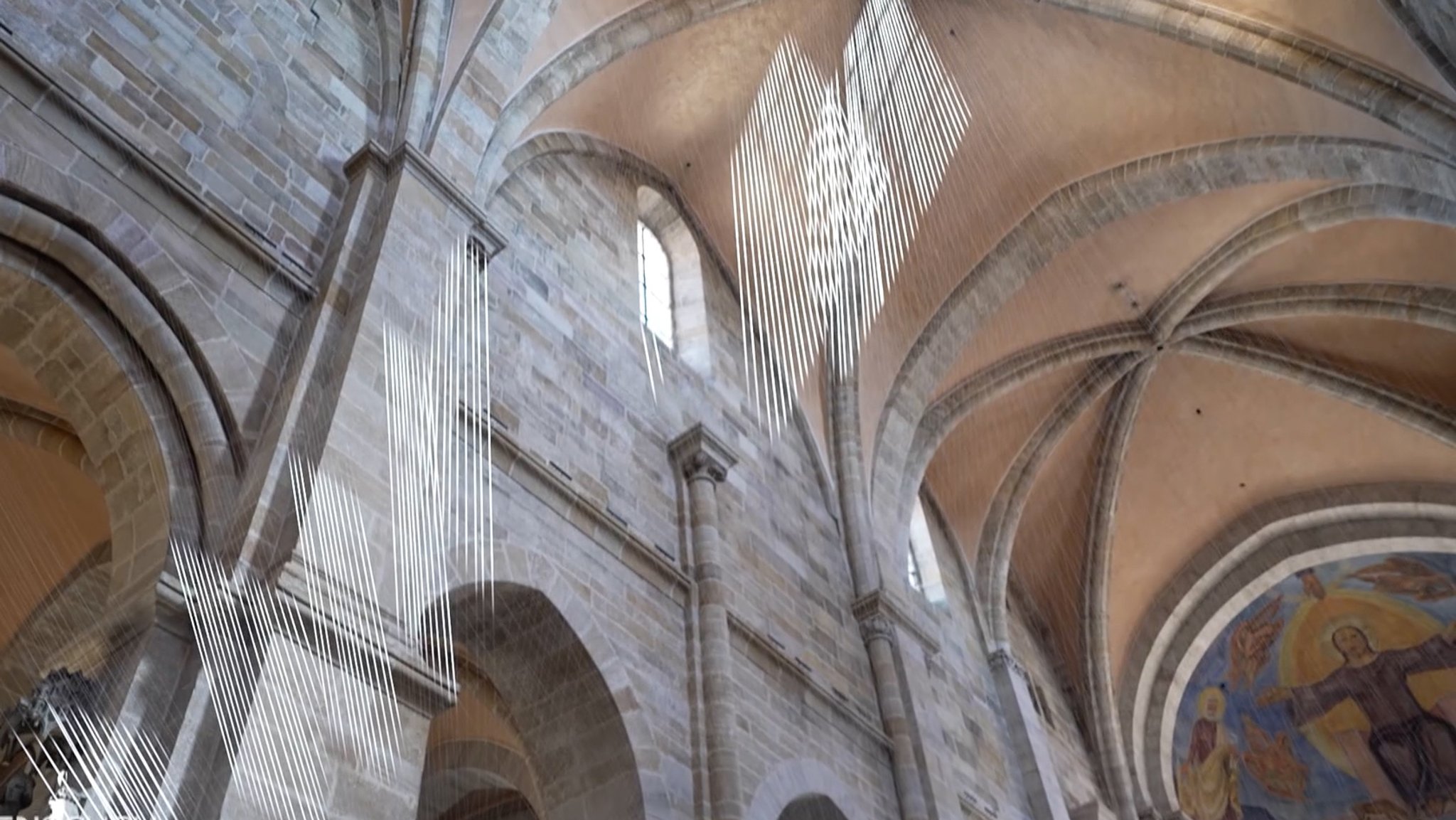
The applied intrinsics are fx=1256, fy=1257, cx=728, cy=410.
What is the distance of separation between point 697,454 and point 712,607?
4.26ft

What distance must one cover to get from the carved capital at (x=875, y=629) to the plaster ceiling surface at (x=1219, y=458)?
20.9ft

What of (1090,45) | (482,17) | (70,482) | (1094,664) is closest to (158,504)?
(70,482)

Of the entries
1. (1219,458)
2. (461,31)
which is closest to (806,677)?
(461,31)

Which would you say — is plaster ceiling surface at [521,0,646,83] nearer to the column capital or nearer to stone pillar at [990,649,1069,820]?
the column capital

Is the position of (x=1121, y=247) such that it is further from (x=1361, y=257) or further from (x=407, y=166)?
(x=407, y=166)

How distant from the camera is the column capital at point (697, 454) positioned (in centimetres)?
917

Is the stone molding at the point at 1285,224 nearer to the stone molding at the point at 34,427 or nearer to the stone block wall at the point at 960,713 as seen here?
the stone block wall at the point at 960,713

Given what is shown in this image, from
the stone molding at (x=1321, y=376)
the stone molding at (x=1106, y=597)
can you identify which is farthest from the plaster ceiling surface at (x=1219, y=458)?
the stone molding at (x=1106, y=597)

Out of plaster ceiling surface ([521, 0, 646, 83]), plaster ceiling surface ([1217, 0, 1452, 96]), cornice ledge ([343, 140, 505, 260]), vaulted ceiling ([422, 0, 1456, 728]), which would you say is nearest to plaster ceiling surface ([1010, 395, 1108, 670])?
vaulted ceiling ([422, 0, 1456, 728])

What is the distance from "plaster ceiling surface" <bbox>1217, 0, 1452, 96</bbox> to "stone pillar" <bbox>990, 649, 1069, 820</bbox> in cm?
703

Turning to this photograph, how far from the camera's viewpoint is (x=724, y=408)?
35.6 feet

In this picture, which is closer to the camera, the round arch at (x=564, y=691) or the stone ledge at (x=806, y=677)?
the round arch at (x=564, y=691)

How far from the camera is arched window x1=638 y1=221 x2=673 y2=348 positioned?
1091 cm

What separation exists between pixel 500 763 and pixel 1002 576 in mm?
7761
